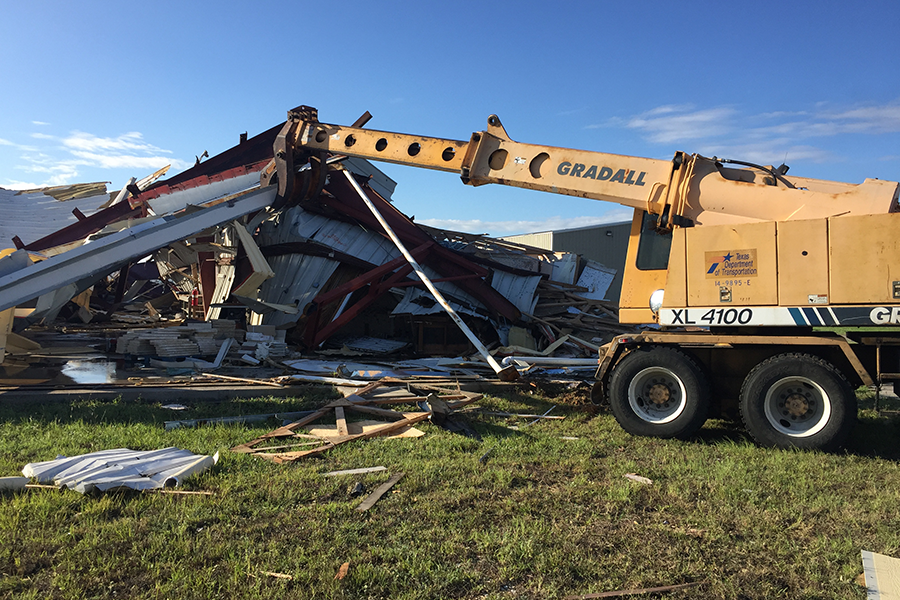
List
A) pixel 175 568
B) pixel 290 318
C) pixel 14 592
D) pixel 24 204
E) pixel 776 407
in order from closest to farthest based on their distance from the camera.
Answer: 1. pixel 14 592
2. pixel 175 568
3. pixel 776 407
4. pixel 290 318
5. pixel 24 204

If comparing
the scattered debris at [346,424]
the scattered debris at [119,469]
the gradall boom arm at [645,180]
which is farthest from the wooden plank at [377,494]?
the gradall boom arm at [645,180]

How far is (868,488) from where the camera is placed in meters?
5.45

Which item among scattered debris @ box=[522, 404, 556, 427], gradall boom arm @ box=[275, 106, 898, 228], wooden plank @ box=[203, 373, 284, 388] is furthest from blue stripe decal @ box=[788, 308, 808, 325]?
wooden plank @ box=[203, 373, 284, 388]

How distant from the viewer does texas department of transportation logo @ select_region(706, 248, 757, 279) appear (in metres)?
6.74

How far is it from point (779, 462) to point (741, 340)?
1396mm

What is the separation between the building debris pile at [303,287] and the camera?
1283 cm

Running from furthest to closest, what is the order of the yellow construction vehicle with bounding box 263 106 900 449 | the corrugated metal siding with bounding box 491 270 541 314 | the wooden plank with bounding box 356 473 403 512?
1. the corrugated metal siding with bounding box 491 270 541 314
2. the yellow construction vehicle with bounding box 263 106 900 449
3. the wooden plank with bounding box 356 473 403 512

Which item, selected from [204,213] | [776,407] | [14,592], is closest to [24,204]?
[204,213]

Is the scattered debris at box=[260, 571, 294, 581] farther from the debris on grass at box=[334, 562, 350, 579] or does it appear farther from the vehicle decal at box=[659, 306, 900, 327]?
the vehicle decal at box=[659, 306, 900, 327]

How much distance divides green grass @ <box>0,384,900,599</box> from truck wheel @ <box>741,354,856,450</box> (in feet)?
Answer: 0.75

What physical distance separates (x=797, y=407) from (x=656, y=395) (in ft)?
4.92

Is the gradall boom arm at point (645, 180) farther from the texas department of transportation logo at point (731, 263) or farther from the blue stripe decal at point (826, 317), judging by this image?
the blue stripe decal at point (826, 317)

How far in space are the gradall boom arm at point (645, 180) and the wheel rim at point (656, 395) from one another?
1.86 m

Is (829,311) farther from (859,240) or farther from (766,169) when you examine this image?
(766,169)
